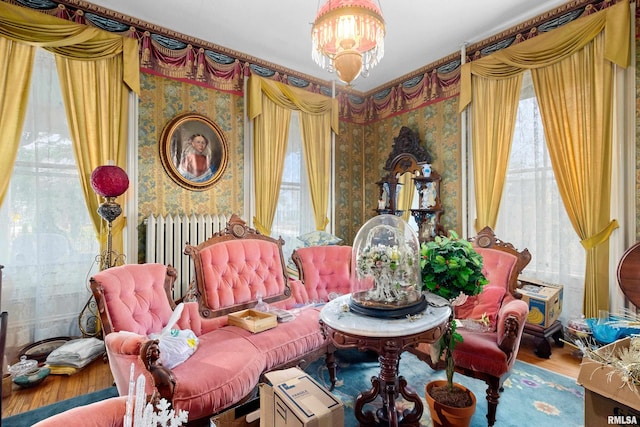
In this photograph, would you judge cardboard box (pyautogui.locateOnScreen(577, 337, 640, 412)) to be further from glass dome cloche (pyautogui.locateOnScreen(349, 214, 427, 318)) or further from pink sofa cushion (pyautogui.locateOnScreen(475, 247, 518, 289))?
pink sofa cushion (pyautogui.locateOnScreen(475, 247, 518, 289))

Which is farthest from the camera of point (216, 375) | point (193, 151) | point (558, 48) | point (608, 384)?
point (193, 151)

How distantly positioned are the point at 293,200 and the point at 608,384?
410 cm

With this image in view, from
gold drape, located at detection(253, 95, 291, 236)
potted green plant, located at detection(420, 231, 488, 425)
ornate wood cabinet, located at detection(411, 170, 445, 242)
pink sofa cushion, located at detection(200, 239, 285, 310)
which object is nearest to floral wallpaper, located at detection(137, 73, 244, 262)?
gold drape, located at detection(253, 95, 291, 236)

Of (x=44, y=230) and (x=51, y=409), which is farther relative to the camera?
(x=44, y=230)

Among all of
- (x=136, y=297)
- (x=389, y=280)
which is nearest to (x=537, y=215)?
(x=389, y=280)

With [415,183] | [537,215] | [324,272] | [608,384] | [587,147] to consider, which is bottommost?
[324,272]

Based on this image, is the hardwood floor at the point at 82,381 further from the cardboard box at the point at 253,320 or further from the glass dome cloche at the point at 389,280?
the glass dome cloche at the point at 389,280

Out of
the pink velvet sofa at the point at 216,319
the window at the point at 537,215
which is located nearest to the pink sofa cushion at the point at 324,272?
the pink velvet sofa at the point at 216,319

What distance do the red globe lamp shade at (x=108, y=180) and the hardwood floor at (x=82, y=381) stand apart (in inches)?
63.7

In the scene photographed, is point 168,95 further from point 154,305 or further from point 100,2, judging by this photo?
point 154,305

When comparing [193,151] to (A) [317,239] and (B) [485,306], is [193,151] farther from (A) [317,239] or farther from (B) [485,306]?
(B) [485,306]

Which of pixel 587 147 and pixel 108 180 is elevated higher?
pixel 587 147

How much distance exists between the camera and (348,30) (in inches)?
85.2

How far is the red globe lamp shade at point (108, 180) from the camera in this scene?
292cm
